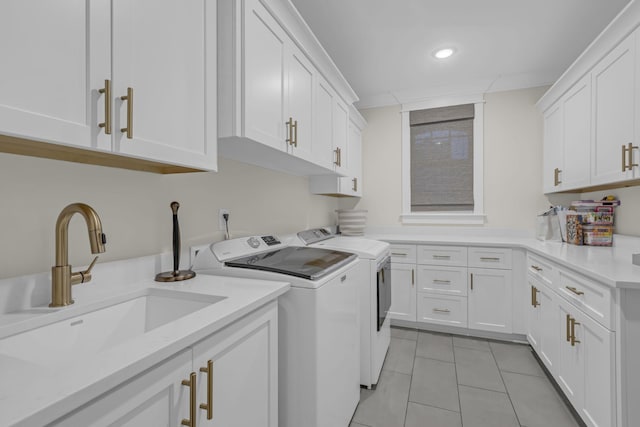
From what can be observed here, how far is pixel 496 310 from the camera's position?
2742 millimetres

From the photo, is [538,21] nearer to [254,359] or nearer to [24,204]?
[254,359]

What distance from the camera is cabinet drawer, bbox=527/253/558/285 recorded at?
2.06m

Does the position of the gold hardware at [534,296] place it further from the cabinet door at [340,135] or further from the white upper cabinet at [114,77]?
the white upper cabinet at [114,77]

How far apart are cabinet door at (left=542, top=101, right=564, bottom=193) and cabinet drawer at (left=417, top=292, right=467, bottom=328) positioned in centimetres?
139

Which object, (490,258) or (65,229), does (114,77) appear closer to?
(65,229)

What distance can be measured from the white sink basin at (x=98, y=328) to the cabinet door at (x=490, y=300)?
255 cm

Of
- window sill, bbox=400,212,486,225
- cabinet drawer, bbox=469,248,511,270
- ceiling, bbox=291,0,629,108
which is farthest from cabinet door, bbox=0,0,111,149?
window sill, bbox=400,212,486,225

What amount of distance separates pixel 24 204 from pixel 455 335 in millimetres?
3190

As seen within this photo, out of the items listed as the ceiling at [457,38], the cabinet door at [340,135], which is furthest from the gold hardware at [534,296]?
the ceiling at [457,38]

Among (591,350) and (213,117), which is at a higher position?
(213,117)

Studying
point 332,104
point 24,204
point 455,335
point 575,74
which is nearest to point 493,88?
point 575,74

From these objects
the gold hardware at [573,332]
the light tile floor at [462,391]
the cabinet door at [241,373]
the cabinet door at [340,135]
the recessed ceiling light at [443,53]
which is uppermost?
the recessed ceiling light at [443,53]

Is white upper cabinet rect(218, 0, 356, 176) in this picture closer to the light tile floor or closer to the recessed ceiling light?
the recessed ceiling light

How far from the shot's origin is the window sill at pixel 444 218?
3.36 metres
